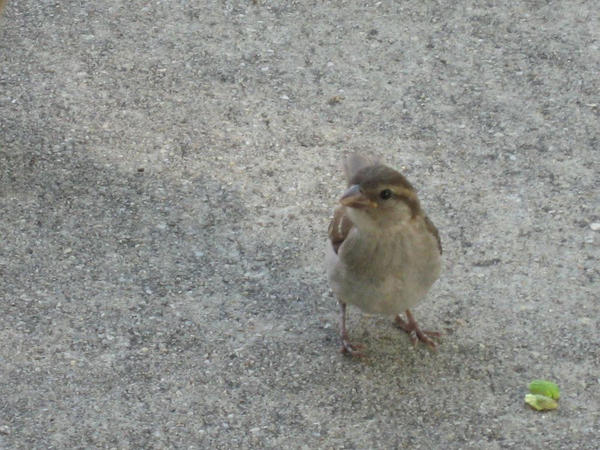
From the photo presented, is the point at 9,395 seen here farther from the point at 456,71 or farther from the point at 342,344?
the point at 456,71

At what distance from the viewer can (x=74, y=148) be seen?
5.99m

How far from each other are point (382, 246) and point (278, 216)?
126 cm

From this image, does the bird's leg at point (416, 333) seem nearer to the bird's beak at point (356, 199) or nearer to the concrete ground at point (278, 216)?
the concrete ground at point (278, 216)

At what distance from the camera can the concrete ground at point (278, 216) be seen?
4520 millimetres

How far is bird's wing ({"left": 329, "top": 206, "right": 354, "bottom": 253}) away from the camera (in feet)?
14.9

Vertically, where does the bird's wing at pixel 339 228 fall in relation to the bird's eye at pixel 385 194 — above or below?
below

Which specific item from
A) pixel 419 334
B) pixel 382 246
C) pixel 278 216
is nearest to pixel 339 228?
pixel 382 246

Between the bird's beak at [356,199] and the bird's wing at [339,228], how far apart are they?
215 millimetres

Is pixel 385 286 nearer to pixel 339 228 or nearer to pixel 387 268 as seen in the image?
pixel 387 268

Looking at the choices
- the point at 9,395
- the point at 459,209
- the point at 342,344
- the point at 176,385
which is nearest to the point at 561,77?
the point at 459,209

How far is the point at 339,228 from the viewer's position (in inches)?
181

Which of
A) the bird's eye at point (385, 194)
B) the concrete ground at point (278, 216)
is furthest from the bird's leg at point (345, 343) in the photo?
the bird's eye at point (385, 194)

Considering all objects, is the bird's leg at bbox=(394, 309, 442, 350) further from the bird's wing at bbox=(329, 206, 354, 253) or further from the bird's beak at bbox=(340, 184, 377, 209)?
the bird's beak at bbox=(340, 184, 377, 209)

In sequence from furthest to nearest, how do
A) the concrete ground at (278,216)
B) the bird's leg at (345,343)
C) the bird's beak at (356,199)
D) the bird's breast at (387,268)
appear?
the bird's leg at (345,343)
the concrete ground at (278,216)
the bird's breast at (387,268)
the bird's beak at (356,199)
